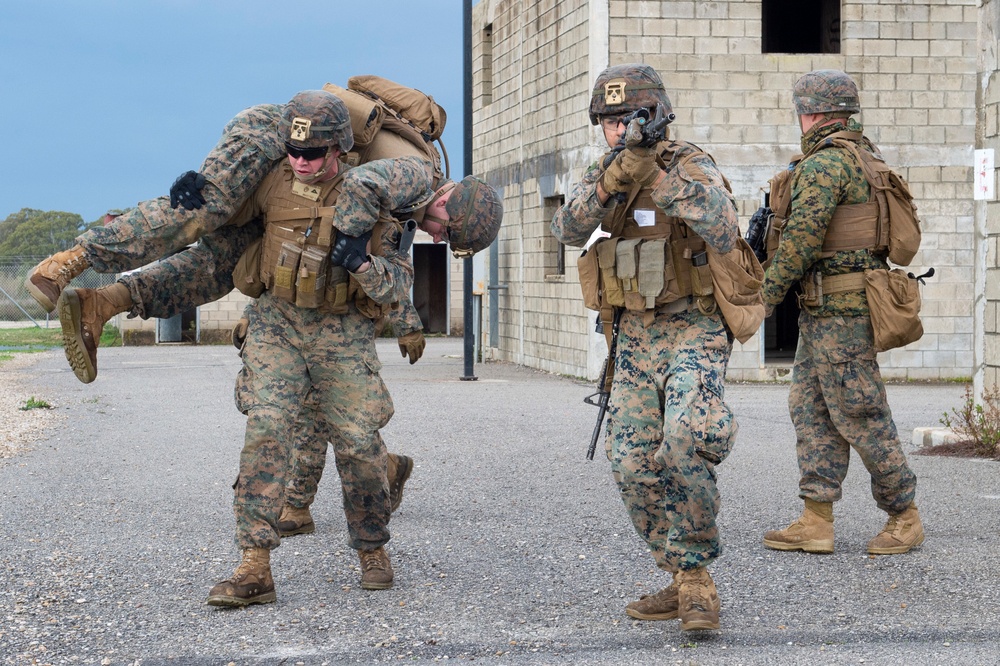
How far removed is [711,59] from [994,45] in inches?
243

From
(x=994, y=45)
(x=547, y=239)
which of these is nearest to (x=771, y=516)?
(x=994, y=45)

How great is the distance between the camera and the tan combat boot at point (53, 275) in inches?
189

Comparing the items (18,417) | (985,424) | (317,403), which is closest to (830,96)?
(317,403)

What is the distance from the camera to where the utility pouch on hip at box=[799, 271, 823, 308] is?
230 inches

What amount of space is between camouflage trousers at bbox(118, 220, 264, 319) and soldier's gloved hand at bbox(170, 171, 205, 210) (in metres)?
0.44

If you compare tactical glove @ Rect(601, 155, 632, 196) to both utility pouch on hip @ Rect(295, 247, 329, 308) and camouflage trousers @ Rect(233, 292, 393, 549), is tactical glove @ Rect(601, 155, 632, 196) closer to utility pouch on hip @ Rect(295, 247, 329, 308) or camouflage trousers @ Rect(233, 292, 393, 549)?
utility pouch on hip @ Rect(295, 247, 329, 308)

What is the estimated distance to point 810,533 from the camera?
19.0ft

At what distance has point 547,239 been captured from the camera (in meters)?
17.2

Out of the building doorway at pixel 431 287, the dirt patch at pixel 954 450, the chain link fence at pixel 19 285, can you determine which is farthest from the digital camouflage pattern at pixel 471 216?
the chain link fence at pixel 19 285

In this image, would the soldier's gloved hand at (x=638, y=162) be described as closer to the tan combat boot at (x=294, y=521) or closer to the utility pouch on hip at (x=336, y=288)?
the utility pouch on hip at (x=336, y=288)

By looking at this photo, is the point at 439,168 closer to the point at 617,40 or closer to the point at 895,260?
the point at 895,260

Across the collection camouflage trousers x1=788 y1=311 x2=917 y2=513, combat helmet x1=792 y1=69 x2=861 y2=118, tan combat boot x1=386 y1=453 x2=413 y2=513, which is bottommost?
tan combat boot x1=386 y1=453 x2=413 y2=513

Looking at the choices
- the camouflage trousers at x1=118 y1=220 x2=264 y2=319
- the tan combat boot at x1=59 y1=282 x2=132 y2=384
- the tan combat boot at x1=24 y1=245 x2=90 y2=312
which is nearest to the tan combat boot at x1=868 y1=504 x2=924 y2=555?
the camouflage trousers at x1=118 y1=220 x2=264 y2=319

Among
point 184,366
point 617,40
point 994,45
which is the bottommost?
point 184,366
